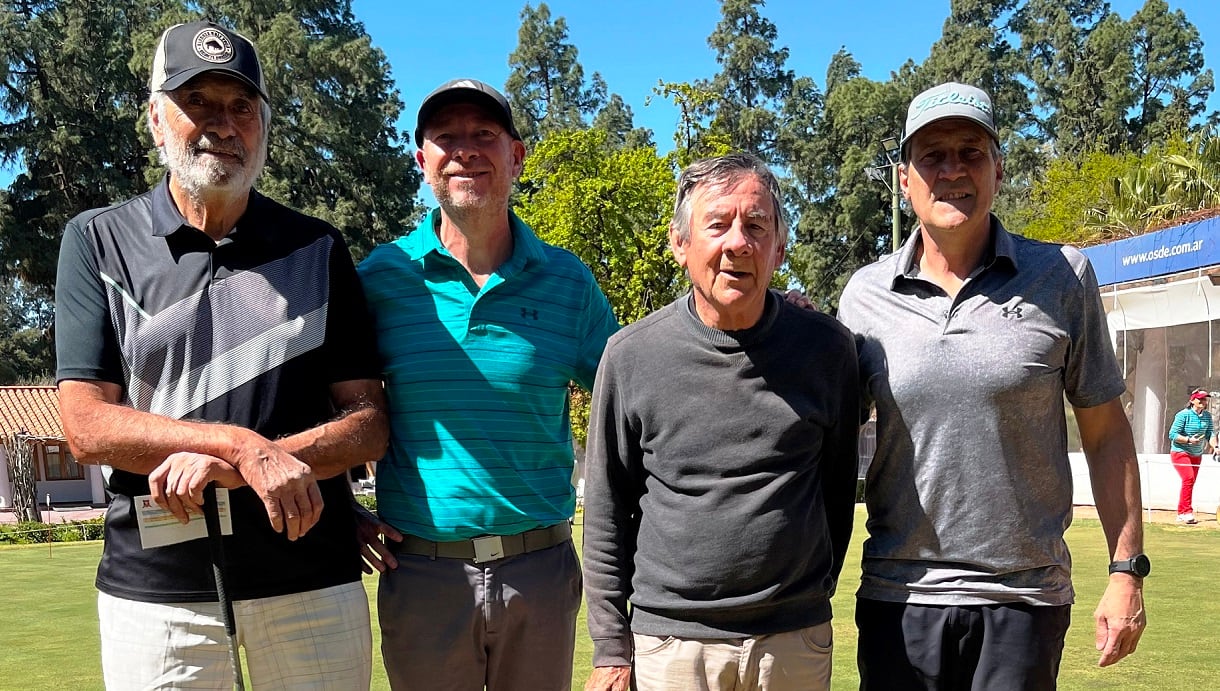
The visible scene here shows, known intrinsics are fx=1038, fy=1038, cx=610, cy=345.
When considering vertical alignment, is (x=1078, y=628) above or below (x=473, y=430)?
below

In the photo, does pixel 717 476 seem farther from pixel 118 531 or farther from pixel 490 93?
pixel 118 531

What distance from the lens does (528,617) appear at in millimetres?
3436

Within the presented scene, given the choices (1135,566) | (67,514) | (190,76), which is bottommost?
(67,514)

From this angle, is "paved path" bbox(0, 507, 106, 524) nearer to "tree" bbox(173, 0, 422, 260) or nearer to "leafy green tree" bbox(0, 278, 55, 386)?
"leafy green tree" bbox(0, 278, 55, 386)

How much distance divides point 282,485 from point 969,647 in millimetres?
2044

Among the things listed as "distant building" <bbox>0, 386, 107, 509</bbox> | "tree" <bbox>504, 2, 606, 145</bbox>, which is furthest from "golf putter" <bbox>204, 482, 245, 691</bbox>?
"tree" <bbox>504, 2, 606, 145</bbox>

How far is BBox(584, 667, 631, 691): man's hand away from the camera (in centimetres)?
294

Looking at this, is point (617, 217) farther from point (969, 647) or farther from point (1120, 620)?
Answer: point (969, 647)

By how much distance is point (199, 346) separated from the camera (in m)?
3.01

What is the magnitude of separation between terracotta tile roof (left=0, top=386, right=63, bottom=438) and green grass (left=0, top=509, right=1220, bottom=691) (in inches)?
815

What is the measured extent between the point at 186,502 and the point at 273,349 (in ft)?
1.67

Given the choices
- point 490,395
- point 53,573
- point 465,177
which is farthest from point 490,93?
point 53,573

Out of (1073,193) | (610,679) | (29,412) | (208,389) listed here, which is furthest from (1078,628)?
(29,412)

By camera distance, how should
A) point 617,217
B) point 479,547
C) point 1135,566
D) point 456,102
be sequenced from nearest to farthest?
1. point 1135,566
2. point 479,547
3. point 456,102
4. point 617,217
